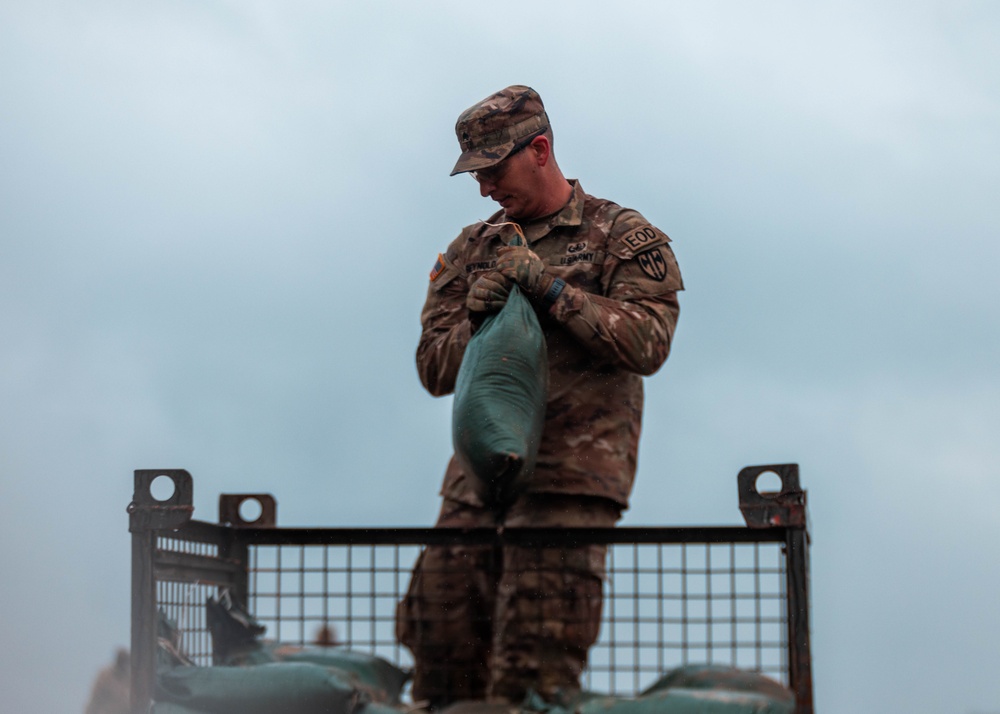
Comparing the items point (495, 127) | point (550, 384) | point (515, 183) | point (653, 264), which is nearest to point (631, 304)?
point (653, 264)

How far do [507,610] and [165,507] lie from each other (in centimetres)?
66

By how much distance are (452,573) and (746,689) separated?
0.66 meters

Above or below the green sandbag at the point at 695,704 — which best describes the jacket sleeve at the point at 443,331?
above

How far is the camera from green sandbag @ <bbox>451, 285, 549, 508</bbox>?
2.52 metres

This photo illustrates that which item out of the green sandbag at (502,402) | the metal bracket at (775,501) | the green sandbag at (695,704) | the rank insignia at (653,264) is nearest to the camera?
the green sandbag at (695,704)

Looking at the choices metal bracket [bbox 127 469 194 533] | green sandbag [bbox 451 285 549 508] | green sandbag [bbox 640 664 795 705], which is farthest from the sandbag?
green sandbag [bbox 640 664 795 705]

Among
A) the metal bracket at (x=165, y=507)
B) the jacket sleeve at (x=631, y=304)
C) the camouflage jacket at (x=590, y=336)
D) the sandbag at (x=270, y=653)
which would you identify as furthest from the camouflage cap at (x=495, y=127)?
Result: the sandbag at (x=270, y=653)

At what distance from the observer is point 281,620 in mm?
2676

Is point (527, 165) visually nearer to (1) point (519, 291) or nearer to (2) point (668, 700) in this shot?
(1) point (519, 291)

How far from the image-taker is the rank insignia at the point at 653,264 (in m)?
2.87

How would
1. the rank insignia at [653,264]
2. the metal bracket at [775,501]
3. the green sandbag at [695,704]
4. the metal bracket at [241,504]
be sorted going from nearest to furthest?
the green sandbag at [695,704]
the metal bracket at [775,501]
the rank insignia at [653,264]
the metal bracket at [241,504]

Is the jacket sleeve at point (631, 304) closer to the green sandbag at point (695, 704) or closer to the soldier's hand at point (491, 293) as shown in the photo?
the soldier's hand at point (491, 293)

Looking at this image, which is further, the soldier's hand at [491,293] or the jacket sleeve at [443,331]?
the jacket sleeve at [443,331]

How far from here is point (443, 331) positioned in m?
3.04
